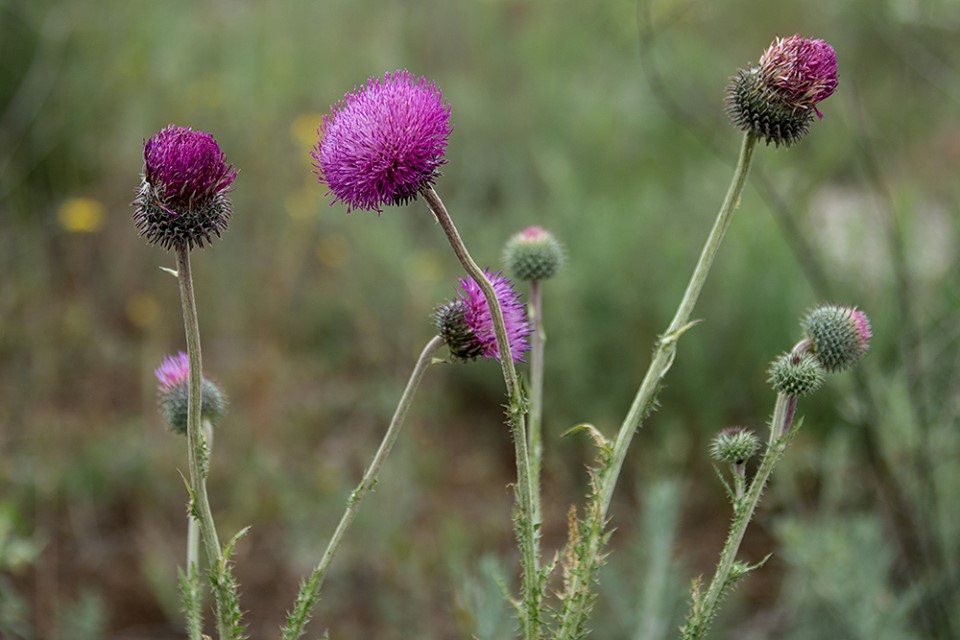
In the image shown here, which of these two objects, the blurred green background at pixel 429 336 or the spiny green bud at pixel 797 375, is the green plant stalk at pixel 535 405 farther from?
the blurred green background at pixel 429 336

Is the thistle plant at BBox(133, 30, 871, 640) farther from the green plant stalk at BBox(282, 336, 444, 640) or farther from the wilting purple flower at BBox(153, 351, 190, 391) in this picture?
the wilting purple flower at BBox(153, 351, 190, 391)

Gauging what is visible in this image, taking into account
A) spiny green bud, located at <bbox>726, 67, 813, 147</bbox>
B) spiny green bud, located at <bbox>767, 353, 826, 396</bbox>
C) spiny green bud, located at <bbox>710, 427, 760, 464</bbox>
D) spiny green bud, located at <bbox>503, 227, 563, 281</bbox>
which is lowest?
spiny green bud, located at <bbox>710, 427, 760, 464</bbox>

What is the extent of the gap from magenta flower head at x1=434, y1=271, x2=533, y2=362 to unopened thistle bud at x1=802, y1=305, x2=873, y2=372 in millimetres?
431

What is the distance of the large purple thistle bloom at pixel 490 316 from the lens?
54.1 inches

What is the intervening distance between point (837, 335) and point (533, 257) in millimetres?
611

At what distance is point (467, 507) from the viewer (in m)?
4.07

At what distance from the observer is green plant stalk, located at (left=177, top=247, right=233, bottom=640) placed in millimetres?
1140

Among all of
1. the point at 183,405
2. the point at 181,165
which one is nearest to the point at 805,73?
the point at 181,165

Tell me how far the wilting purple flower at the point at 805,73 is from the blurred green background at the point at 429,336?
96cm

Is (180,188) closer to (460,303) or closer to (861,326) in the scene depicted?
(460,303)

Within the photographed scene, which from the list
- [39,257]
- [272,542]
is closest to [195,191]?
[272,542]

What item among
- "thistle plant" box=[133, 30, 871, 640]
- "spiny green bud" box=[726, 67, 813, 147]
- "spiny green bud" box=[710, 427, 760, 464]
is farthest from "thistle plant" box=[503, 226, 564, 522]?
"spiny green bud" box=[726, 67, 813, 147]

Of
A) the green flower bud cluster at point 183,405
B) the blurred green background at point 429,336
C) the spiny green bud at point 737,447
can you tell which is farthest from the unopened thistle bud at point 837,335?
the green flower bud cluster at point 183,405

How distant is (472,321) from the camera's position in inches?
54.2
